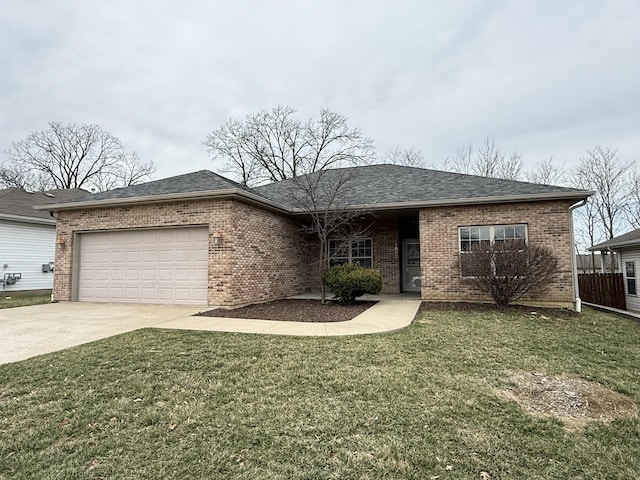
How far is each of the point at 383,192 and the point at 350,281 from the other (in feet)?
13.3

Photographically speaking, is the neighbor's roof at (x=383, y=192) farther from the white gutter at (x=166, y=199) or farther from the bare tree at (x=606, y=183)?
the bare tree at (x=606, y=183)

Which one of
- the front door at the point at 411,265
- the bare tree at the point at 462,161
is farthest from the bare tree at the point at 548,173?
the front door at the point at 411,265

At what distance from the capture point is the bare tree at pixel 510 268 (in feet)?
28.8

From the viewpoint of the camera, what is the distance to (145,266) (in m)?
10.2

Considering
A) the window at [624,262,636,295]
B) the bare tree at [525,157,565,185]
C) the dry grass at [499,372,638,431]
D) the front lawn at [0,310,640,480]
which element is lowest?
the dry grass at [499,372,638,431]

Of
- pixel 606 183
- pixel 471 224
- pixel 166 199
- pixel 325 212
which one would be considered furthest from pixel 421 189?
pixel 606 183

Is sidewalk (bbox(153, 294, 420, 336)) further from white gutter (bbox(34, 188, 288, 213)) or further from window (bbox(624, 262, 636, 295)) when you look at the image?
window (bbox(624, 262, 636, 295))

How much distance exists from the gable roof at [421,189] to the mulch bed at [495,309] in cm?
288

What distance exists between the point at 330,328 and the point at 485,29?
8840 millimetres

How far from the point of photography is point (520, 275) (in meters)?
8.84

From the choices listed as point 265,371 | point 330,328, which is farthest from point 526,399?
point 330,328

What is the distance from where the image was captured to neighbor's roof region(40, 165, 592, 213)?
9.62 meters

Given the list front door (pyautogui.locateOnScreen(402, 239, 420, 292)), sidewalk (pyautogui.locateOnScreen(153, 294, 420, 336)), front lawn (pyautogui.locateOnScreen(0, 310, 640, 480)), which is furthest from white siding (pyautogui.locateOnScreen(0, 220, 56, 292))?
front door (pyautogui.locateOnScreen(402, 239, 420, 292))

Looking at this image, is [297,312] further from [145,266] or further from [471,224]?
[471,224]
